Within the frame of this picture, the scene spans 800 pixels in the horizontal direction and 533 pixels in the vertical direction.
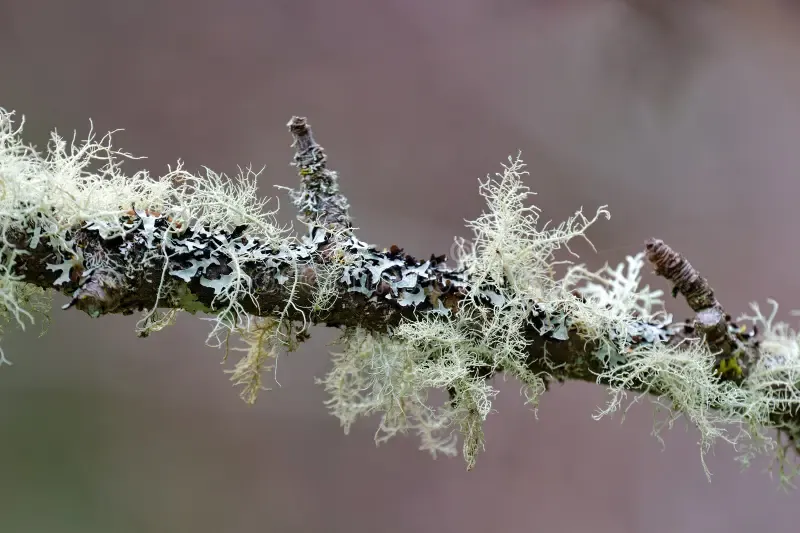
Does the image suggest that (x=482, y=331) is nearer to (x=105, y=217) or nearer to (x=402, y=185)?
(x=105, y=217)

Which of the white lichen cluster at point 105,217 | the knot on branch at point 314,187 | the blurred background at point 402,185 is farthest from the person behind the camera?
the blurred background at point 402,185

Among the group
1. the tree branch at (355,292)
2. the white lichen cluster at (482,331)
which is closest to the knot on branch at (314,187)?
the tree branch at (355,292)

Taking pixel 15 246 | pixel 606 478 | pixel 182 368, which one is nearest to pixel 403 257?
pixel 15 246

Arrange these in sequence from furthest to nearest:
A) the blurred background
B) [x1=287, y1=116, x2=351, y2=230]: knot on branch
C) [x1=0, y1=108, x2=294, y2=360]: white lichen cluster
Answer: the blurred background
[x1=287, y1=116, x2=351, y2=230]: knot on branch
[x1=0, y1=108, x2=294, y2=360]: white lichen cluster

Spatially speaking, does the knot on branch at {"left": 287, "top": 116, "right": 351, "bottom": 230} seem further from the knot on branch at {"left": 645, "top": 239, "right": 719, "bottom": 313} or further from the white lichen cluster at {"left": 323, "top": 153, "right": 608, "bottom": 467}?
the knot on branch at {"left": 645, "top": 239, "right": 719, "bottom": 313}

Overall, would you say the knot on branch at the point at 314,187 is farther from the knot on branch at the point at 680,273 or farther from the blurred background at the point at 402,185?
the blurred background at the point at 402,185

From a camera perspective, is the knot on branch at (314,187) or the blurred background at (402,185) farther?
the blurred background at (402,185)

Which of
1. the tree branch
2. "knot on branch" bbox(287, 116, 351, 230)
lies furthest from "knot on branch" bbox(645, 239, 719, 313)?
"knot on branch" bbox(287, 116, 351, 230)

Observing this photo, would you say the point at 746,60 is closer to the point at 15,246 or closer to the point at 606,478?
the point at 606,478

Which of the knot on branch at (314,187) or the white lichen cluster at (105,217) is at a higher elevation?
the knot on branch at (314,187)
